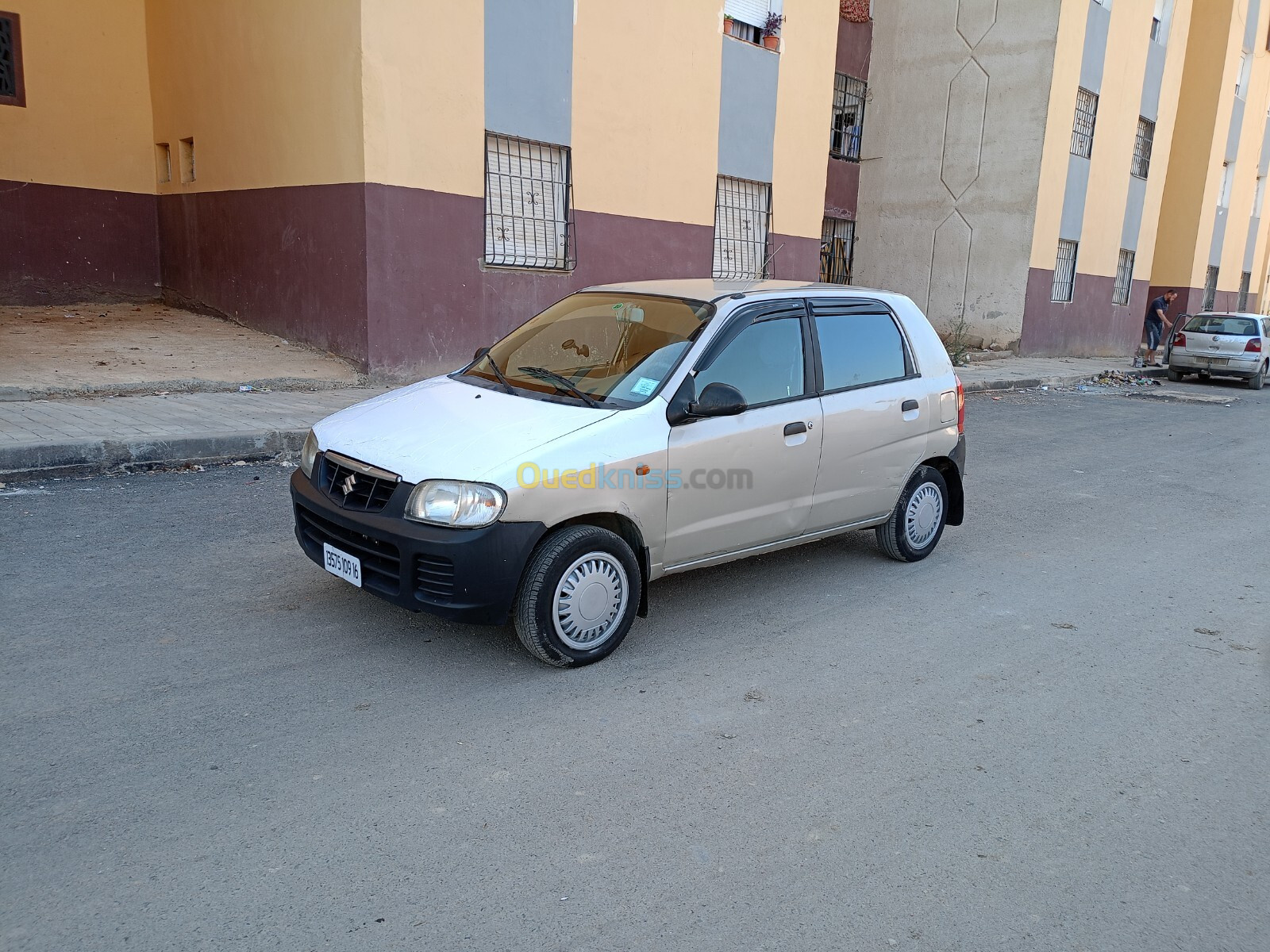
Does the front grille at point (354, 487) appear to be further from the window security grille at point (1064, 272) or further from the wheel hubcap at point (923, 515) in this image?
the window security grille at point (1064, 272)

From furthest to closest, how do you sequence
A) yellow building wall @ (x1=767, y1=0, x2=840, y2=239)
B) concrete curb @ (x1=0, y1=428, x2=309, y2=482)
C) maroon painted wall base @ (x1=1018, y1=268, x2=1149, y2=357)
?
maroon painted wall base @ (x1=1018, y1=268, x2=1149, y2=357), yellow building wall @ (x1=767, y1=0, x2=840, y2=239), concrete curb @ (x1=0, y1=428, x2=309, y2=482)

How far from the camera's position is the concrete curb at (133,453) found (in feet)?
21.9

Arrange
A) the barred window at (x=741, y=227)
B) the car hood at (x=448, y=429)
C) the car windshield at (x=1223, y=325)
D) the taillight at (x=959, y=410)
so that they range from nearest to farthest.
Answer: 1. the car hood at (x=448, y=429)
2. the taillight at (x=959, y=410)
3. the barred window at (x=741, y=227)
4. the car windshield at (x=1223, y=325)

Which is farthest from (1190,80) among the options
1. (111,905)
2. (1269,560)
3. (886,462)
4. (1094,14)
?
(111,905)

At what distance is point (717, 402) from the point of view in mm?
4320

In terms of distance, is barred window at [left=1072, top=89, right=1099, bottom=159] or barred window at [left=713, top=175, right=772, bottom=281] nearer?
barred window at [left=713, top=175, right=772, bottom=281]

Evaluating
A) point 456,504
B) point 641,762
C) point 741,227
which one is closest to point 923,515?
point 641,762

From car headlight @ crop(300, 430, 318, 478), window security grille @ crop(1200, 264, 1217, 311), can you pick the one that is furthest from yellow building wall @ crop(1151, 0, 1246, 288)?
car headlight @ crop(300, 430, 318, 478)

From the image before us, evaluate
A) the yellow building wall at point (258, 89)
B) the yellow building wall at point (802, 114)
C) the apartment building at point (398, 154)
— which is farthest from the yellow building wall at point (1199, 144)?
the yellow building wall at point (258, 89)

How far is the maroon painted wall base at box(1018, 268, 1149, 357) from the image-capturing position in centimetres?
2141

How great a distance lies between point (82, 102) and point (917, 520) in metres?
13.6

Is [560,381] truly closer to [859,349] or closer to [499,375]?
[499,375]

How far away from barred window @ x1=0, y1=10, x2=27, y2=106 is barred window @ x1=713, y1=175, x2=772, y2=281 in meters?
10.1

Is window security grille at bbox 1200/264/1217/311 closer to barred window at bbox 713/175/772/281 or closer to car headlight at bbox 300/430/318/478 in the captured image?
barred window at bbox 713/175/772/281
